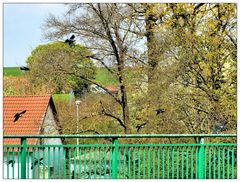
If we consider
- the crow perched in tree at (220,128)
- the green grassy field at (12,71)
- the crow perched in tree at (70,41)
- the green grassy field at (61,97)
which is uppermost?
the crow perched in tree at (70,41)

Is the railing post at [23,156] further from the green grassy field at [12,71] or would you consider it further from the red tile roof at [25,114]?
the green grassy field at [12,71]

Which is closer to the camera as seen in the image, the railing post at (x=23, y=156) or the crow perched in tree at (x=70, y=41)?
the railing post at (x=23, y=156)

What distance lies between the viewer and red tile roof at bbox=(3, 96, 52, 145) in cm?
1429

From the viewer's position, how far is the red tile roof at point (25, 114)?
46.9 feet

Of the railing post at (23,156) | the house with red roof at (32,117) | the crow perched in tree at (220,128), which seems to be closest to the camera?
the railing post at (23,156)

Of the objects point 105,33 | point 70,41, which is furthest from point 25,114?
point 105,33

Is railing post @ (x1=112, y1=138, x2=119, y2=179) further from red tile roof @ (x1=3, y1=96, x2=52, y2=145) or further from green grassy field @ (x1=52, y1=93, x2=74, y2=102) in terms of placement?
green grassy field @ (x1=52, y1=93, x2=74, y2=102)

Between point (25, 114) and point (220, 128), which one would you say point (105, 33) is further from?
point (25, 114)

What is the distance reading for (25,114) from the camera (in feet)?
51.7

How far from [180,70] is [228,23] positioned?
1.32 metres

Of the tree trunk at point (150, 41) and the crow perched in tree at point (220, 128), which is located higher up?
the tree trunk at point (150, 41)

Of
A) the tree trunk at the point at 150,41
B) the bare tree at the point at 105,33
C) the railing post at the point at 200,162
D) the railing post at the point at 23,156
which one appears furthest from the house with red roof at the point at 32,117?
the railing post at the point at 200,162

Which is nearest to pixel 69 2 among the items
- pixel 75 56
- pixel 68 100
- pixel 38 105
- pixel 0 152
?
pixel 75 56

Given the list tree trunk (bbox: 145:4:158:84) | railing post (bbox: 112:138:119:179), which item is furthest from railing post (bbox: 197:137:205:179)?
tree trunk (bbox: 145:4:158:84)
